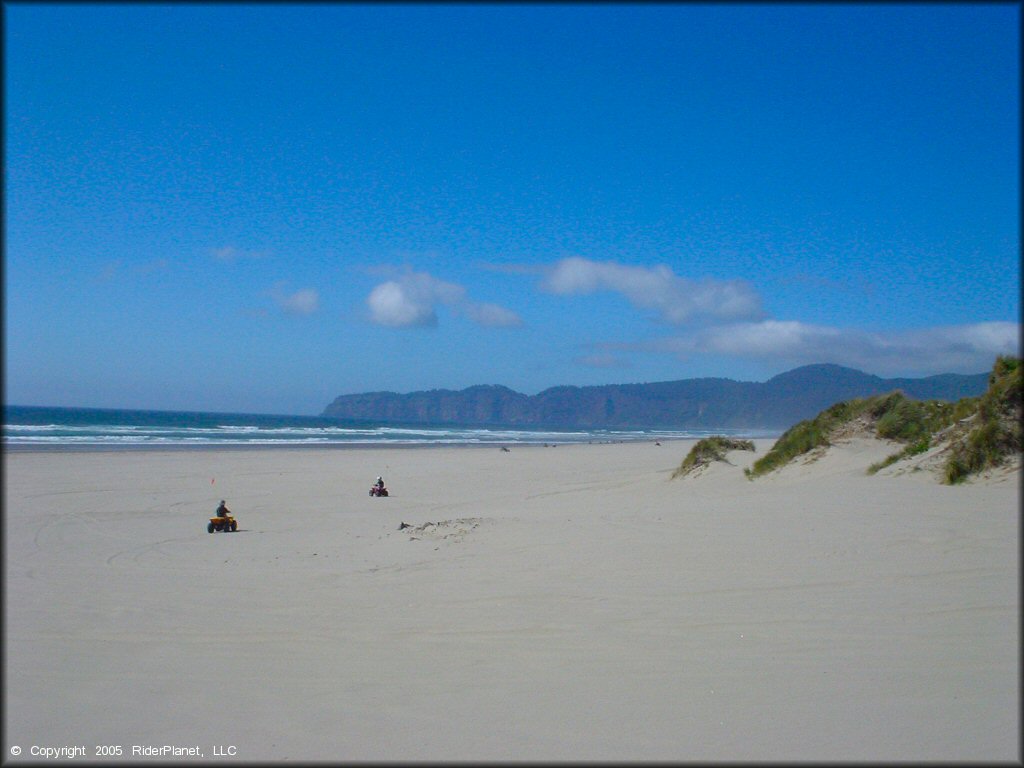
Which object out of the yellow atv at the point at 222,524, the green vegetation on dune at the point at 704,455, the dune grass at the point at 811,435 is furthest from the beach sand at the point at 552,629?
the green vegetation on dune at the point at 704,455

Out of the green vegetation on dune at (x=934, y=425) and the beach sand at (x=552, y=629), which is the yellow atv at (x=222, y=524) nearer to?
the beach sand at (x=552, y=629)

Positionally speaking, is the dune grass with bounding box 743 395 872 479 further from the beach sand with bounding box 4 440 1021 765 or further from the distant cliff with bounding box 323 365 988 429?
the beach sand with bounding box 4 440 1021 765

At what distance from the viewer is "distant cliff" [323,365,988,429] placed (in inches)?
1388

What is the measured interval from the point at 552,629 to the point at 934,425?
12389mm

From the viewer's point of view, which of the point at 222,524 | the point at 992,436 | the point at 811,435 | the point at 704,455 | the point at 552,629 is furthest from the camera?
the point at 704,455

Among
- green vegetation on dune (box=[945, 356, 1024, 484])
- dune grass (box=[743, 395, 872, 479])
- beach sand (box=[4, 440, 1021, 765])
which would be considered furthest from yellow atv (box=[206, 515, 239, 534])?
green vegetation on dune (box=[945, 356, 1024, 484])

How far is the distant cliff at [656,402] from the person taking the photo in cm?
3525

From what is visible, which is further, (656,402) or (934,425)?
(656,402)

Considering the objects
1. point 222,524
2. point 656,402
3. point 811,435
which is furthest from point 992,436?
point 656,402

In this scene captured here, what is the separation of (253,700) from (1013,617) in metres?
5.77

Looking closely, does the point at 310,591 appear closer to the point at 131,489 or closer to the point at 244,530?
the point at 244,530

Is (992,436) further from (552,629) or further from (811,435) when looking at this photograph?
(552,629)

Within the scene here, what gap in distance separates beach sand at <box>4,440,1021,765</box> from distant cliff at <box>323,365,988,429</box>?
831 cm

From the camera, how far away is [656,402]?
474ft
